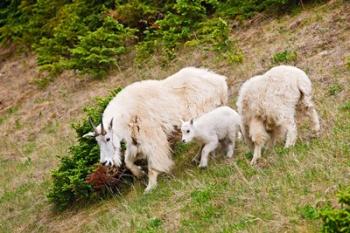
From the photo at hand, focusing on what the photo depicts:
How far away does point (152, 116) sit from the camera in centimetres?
963

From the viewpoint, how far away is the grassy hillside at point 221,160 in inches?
239

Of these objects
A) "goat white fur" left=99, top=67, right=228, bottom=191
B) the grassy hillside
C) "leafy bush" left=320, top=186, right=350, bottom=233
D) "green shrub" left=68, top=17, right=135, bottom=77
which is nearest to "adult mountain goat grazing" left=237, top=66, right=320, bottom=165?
the grassy hillside

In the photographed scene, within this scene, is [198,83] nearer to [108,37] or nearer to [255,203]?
[255,203]

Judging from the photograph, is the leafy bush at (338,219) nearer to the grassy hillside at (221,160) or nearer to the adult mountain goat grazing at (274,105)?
Answer: the grassy hillside at (221,160)

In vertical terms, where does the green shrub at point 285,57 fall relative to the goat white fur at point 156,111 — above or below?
below

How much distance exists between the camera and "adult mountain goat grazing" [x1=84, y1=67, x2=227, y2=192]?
922 cm

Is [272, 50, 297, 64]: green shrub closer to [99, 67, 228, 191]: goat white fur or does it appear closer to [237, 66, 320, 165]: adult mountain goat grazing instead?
[99, 67, 228, 191]: goat white fur

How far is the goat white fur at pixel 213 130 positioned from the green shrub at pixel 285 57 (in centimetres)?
338

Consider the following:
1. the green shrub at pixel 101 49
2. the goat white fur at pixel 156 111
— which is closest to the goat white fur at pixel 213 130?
the goat white fur at pixel 156 111

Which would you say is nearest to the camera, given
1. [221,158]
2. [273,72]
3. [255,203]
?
[255,203]

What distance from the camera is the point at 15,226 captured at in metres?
10.5

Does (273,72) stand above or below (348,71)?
above

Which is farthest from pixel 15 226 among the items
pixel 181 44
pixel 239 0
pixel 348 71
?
pixel 239 0

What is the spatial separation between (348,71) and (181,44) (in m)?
6.47
